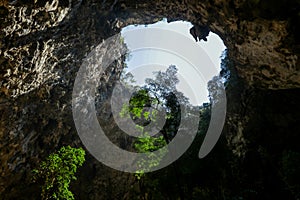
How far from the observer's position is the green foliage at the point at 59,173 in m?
6.41

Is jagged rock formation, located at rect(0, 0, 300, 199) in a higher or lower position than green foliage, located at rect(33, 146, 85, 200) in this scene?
higher

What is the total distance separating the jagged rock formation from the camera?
7130 millimetres

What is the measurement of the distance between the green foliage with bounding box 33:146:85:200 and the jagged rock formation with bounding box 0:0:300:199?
2749 mm

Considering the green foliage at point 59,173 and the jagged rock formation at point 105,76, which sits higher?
the jagged rock formation at point 105,76

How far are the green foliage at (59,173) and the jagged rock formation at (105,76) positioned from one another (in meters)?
2.75

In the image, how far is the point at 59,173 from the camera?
646cm

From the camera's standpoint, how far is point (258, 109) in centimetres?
1169

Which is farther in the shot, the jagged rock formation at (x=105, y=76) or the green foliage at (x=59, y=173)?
the jagged rock formation at (x=105, y=76)

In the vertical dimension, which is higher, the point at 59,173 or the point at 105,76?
the point at 105,76

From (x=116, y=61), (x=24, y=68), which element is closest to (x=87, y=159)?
(x=116, y=61)

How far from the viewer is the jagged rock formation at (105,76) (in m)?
7.13

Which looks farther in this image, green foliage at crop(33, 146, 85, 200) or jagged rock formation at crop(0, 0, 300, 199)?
jagged rock formation at crop(0, 0, 300, 199)

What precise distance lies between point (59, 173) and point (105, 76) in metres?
7.51

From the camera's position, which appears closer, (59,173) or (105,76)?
(59,173)
